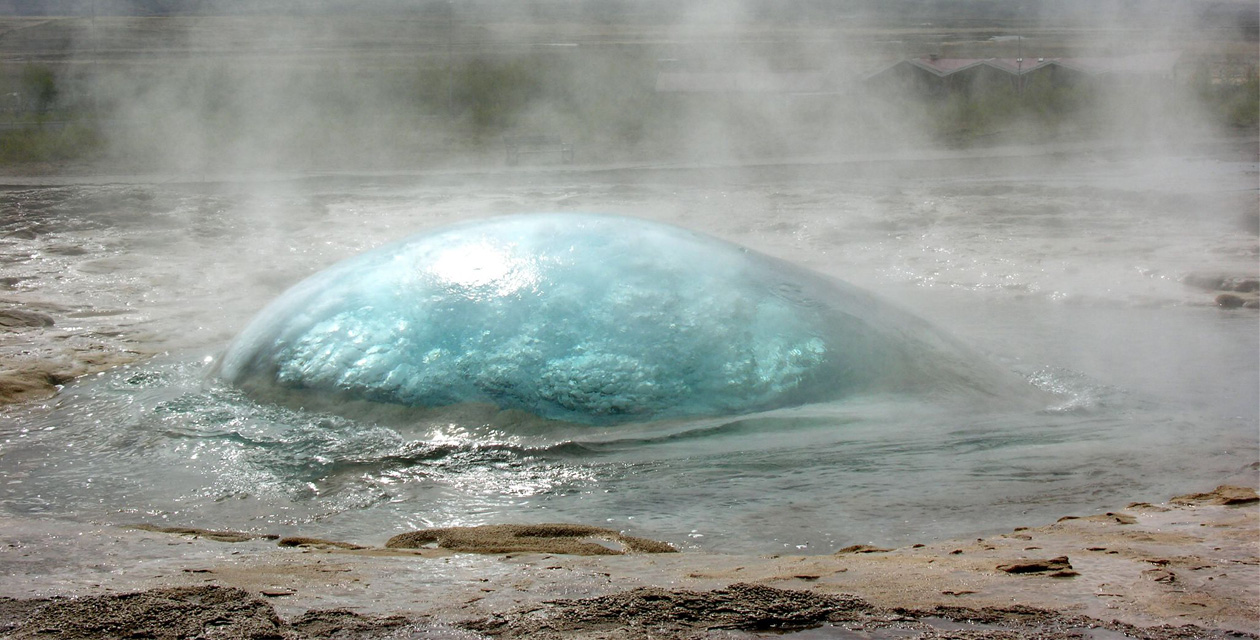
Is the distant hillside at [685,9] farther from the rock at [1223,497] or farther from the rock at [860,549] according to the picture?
the rock at [860,549]

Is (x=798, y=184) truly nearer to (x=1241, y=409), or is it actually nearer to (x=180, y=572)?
(x=1241, y=409)

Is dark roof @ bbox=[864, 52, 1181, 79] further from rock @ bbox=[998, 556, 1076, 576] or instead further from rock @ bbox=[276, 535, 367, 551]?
rock @ bbox=[276, 535, 367, 551]

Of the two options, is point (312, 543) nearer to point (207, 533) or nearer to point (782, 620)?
point (207, 533)

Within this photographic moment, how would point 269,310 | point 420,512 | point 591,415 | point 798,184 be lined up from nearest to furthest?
1. point 420,512
2. point 591,415
3. point 269,310
4. point 798,184

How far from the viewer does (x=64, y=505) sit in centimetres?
253

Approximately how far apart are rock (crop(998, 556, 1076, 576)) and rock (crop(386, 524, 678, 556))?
69 centimetres

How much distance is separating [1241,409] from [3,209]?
837cm

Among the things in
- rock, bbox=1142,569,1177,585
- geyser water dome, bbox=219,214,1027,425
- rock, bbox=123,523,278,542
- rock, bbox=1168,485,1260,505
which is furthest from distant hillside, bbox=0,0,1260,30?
rock, bbox=1142,569,1177,585

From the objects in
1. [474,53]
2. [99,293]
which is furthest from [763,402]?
[474,53]

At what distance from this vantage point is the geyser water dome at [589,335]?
3.07 meters

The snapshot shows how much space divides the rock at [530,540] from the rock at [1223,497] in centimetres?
130

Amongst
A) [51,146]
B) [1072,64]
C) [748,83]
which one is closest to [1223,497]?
[51,146]

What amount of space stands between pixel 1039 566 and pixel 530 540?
1019mm

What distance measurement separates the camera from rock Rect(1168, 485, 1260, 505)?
2545 mm
